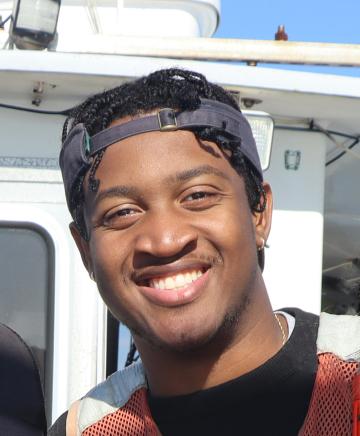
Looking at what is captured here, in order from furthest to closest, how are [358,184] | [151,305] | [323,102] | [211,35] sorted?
[211,35] < [358,184] < [323,102] < [151,305]

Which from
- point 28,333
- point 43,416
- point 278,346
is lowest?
point 28,333

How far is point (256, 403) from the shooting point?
2252 millimetres

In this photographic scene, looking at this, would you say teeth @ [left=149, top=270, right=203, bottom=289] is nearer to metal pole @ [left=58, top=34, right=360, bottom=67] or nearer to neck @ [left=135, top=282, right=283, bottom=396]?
neck @ [left=135, top=282, right=283, bottom=396]

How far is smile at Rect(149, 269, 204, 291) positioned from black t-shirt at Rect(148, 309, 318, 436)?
264 mm

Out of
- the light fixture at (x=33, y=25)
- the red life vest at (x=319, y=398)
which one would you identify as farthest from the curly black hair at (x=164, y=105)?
the light fixture at (x=33, y=25)

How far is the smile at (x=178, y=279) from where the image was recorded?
2.23 meters

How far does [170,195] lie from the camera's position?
225 centimetres

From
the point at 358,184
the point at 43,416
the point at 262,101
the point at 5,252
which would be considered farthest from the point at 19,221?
the point at 358,184

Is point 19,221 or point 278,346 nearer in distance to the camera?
point 278,346

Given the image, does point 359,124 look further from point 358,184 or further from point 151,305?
point 151,305

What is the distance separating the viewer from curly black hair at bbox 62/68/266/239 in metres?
2.35

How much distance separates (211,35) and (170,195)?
3.10 m

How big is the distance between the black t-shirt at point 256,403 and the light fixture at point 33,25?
192 cm

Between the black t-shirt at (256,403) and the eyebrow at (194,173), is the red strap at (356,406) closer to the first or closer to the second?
the black t-shirt at (256,403)
